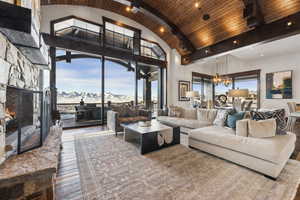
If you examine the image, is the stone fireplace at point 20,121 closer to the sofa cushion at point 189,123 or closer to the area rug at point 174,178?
Result: the area rug at point 174,178

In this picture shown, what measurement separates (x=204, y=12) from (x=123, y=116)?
190 inches

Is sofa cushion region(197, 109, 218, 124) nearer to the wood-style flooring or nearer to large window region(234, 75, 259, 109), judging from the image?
the wood-style flooring

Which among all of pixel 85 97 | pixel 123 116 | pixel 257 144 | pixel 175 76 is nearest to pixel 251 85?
pixel 175 76

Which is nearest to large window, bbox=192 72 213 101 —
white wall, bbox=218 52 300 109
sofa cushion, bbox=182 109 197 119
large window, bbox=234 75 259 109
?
large window, bbox=234 75 259 109

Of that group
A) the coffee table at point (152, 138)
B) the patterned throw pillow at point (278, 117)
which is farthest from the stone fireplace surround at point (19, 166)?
the patterned throw pillow at point (278, 117)

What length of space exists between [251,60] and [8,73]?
9.61m

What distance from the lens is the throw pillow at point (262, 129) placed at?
7.20ft

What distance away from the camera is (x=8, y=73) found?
5.07 feet

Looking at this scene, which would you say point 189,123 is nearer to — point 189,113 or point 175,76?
point 189,113

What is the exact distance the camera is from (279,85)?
634cm

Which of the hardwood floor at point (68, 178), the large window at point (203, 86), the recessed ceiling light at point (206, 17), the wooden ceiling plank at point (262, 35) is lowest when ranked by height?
the hardwood floor at point (68, 178)

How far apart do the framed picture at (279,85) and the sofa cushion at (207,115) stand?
4.93 metres

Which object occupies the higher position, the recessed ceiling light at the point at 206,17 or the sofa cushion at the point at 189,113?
the recessed ceiling light at the point at 206,17

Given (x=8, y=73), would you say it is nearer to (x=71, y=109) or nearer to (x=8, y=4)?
(x=8, y=4)
